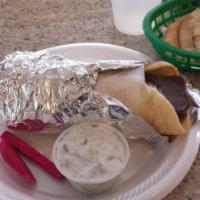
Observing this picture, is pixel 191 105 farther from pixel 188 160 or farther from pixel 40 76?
pixel 40 76

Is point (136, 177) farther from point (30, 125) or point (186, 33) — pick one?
point (186, 33)

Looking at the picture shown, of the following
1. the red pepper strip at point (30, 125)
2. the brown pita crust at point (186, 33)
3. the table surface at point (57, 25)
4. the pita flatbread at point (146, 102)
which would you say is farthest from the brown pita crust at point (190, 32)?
the red pepper strip at point (30, 125)

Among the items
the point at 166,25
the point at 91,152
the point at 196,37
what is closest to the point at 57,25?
the point at 166,25

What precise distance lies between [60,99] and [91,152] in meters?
0.13

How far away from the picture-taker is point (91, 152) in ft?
2.40

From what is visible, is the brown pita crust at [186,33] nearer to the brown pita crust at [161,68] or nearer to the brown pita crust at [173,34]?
the brown pita crust at [173,34]

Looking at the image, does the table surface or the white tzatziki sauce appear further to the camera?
the table surface

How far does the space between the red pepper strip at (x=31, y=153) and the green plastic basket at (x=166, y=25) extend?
37cm

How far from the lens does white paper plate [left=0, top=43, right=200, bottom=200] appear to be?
707mm

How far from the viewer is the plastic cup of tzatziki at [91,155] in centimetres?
71

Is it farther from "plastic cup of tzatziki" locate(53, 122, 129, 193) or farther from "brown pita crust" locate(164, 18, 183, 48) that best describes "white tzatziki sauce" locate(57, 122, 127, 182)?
"brown pita crust" locate(164, 18, 183, 48)

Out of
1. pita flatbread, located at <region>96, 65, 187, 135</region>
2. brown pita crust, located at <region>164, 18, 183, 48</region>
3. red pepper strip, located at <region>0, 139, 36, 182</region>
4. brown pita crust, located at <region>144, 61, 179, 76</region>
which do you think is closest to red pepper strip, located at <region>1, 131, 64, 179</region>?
red pepper strip, located at <region>0, 139, 36, 182</region>

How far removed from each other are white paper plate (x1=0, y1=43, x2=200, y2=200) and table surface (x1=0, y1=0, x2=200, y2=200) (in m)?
0.33

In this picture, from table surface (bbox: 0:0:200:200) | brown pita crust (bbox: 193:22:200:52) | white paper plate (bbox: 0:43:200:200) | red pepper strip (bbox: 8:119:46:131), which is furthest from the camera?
table surface (bbox: 0:0:200:200)
